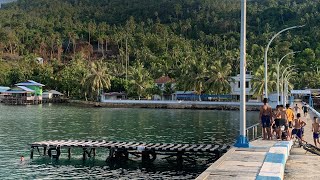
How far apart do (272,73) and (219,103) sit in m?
13.4

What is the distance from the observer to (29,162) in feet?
110

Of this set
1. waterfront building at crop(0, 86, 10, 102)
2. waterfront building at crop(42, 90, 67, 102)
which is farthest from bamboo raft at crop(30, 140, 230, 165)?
waterfront building at crop(0, 86, 10, 102)

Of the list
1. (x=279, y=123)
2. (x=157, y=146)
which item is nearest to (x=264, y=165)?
(x=279, y=123)

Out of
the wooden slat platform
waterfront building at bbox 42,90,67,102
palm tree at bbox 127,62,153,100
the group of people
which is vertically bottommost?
the wooden slat platform

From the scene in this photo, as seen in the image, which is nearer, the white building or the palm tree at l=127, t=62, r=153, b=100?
the white building

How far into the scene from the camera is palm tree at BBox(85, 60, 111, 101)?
118500 millimetres

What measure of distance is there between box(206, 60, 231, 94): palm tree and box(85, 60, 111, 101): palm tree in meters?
26.3

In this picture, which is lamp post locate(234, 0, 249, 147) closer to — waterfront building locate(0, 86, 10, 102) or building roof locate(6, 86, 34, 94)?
building roof locate(6, 86, 34, 94)

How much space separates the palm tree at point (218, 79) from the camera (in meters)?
108

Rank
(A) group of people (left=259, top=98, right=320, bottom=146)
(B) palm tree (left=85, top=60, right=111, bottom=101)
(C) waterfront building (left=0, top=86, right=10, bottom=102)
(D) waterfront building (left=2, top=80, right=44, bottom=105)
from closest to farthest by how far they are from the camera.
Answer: (A) group of people (left=259, top=98, right=320, bottom=146), (B) palm tree (left=85, top=60, right=111, bottom=101), (D) waterfront building (left=2, top=80, right=44, bottom=105), (C) waterfront building (left=0, top=86, right=10, bottom=102)

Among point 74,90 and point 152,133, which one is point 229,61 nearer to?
point 74,90

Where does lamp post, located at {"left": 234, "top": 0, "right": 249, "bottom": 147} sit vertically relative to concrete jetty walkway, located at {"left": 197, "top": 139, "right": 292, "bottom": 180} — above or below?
above

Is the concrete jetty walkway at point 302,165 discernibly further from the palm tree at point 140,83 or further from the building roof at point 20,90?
the building roof at point 20,90

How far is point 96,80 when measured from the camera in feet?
388
